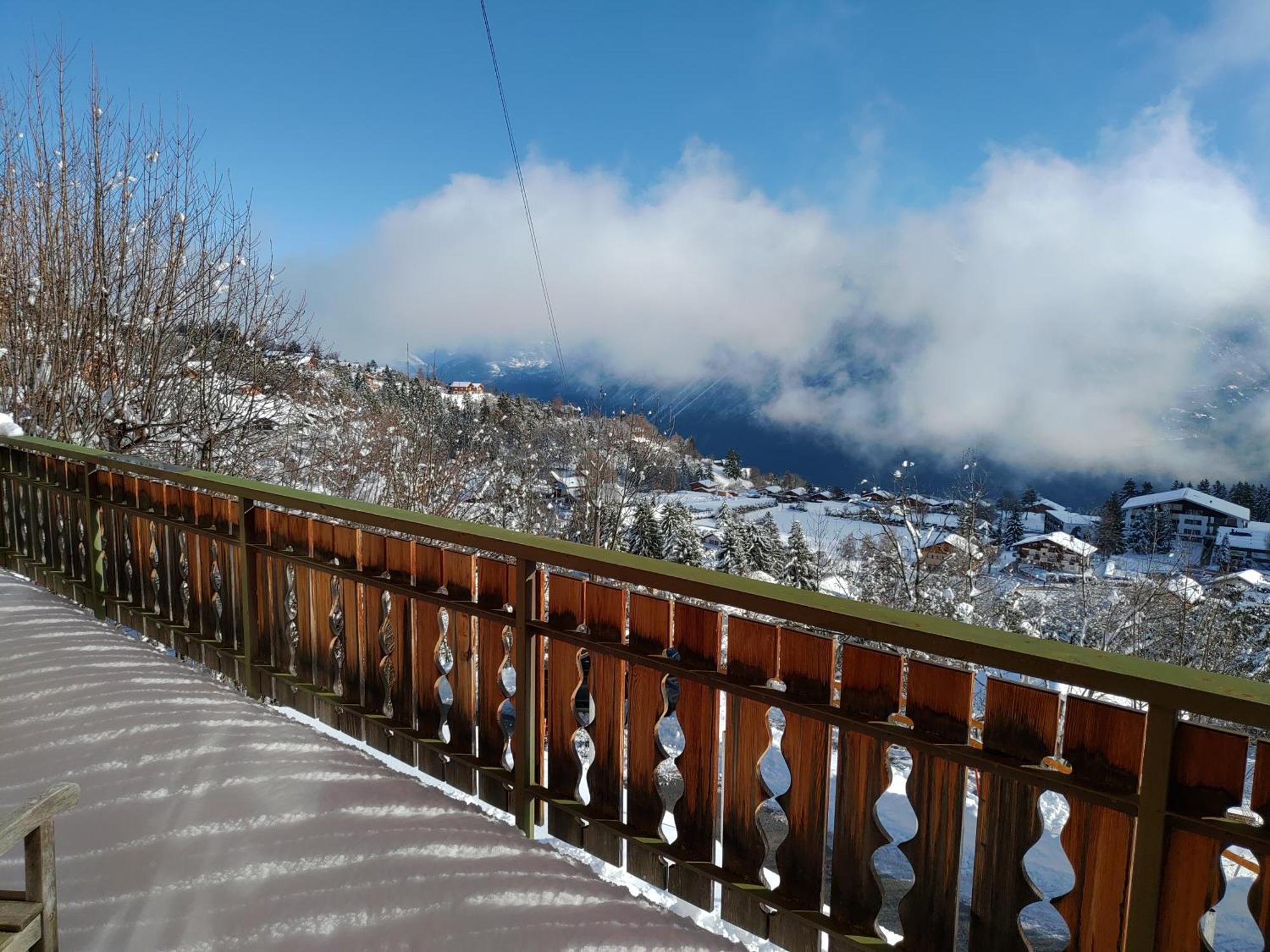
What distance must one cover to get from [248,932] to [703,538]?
33969 millimetres

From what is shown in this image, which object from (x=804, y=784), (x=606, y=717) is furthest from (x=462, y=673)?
(x=804, y=784)

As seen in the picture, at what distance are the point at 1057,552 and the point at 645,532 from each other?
16949 millimetres

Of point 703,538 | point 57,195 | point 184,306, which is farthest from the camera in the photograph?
point 703,538

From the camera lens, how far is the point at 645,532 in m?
32.3

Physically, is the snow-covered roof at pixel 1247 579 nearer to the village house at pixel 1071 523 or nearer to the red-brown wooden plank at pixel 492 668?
the village house at pixel 1071 523

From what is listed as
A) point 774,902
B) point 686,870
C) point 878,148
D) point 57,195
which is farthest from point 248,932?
point 878,148

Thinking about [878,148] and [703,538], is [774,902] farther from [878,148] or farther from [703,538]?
[878,148]

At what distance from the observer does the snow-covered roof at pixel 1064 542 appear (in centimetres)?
2944

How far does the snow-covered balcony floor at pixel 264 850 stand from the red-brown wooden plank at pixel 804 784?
22 cm

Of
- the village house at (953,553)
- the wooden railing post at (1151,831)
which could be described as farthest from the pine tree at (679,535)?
the wooden railing post at (1151,831)

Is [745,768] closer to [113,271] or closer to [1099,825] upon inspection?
[1099,825]

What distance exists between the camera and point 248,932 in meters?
1.84

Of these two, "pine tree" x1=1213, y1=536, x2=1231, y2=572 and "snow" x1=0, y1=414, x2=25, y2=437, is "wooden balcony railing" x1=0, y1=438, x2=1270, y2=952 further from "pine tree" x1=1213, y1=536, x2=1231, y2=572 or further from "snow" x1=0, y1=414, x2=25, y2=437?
"pine tree" x1=1213, y1=536, x2=1231, y2=572

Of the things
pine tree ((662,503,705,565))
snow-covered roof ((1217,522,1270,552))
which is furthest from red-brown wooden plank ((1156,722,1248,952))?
snow-covered roof ((1217,522,1270,552))
